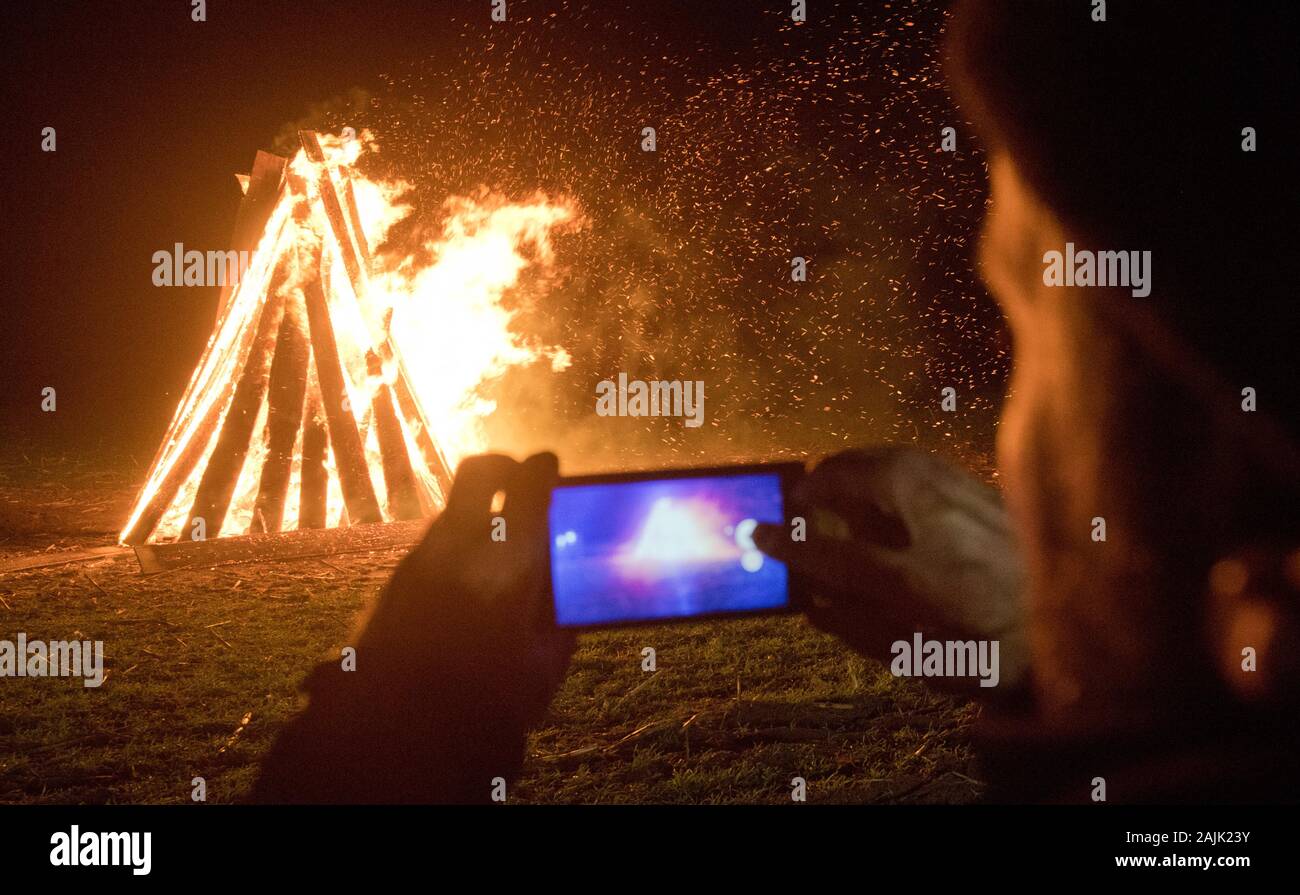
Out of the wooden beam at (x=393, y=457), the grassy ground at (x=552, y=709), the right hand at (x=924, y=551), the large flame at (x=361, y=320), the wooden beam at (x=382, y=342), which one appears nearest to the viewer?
the right hand at (x=924, y=551)

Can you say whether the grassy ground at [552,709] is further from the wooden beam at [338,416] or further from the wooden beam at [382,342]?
the wooden beam at [382,342]

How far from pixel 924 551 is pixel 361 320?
704cm

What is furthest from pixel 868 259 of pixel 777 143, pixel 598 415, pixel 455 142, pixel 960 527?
pixel 960 527

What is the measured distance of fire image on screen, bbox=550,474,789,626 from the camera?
1999 mm

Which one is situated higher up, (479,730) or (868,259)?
(868,259)

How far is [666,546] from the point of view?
2080 millimetres

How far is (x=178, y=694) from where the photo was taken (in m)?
4.63

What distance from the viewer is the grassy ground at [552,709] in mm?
3686

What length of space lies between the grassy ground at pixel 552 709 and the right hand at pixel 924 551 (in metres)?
2.14

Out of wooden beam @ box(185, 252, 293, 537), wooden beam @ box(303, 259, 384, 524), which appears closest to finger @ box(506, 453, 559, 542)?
wooden beam @ box(303, 259, 384, 524)

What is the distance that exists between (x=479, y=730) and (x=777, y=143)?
18.2 metres

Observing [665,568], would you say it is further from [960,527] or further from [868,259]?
[868,259]

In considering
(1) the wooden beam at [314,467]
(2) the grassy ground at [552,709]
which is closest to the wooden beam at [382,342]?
(1) the wooden beam at [314,467]

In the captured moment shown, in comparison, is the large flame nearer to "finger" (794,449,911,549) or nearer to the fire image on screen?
the fire image on screen
